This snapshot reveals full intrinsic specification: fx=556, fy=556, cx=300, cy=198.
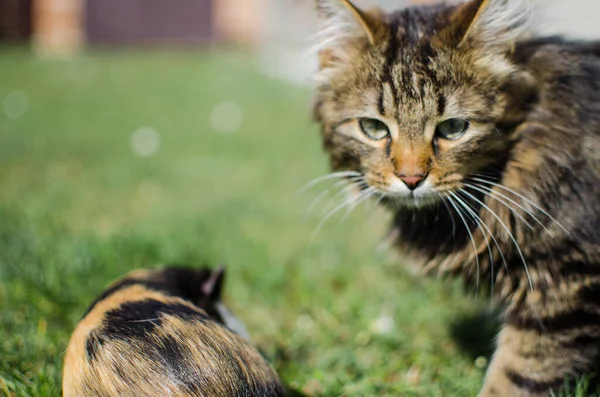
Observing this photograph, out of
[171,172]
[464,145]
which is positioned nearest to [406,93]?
[464,145]

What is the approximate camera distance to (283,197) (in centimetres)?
428

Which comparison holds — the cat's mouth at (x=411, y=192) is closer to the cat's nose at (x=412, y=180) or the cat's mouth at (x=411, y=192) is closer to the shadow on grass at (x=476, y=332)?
the cat's nose at (x=412, y=180)

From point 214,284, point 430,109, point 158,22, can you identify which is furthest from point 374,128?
point 158,22

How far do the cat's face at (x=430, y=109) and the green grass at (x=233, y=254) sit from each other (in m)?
0.55

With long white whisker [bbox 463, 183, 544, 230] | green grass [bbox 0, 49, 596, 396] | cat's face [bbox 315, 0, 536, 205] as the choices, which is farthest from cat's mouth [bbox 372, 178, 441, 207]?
green grass [bbox 0, 49, 596, 396]

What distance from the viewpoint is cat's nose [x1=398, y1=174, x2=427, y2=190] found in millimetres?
1851

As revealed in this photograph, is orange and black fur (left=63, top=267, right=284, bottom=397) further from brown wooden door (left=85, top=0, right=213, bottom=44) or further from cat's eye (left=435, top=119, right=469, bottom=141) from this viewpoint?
brown wooden door (left=85, top=0, right=213, bottom=44)

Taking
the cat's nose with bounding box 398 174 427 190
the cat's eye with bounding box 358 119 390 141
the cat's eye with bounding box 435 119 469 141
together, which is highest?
the cat's eye with bounding box 435 119 469 141

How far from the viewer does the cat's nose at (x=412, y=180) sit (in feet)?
6.07

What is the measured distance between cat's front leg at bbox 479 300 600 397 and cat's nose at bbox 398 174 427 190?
22.2 inches

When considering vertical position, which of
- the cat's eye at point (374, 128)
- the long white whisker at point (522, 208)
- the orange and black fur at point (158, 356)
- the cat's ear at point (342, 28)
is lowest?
the orange and black fur at point (158, 356)

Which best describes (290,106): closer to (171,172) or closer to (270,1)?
(171,172)

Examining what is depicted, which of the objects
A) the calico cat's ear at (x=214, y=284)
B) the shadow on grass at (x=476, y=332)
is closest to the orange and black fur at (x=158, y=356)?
the calico cat's ear at (x=214, y=284)

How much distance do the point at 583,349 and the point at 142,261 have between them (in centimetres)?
Result: 207
